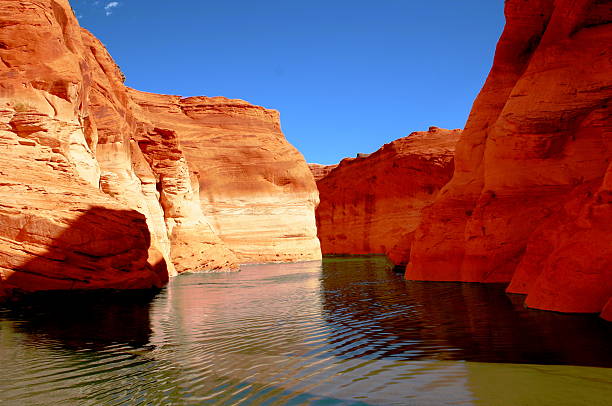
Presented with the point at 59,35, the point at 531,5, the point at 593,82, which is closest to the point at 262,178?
the point at 59,35

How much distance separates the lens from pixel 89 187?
1393cm

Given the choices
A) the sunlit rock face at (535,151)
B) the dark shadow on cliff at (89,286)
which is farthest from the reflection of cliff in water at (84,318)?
the sunlit rock face at (535,151)

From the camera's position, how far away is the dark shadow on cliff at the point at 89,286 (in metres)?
7.98

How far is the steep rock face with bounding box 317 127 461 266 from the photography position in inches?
1845

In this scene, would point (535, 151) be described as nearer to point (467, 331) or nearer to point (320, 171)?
point (467, 331)

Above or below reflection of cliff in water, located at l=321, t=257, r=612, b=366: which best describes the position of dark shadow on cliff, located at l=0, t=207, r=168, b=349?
above

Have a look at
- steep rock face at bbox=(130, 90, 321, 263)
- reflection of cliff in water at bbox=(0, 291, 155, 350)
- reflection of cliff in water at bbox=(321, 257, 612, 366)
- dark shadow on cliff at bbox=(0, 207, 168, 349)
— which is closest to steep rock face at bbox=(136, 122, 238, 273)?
steep rock face at bbox=(130, 90, 321, 263)

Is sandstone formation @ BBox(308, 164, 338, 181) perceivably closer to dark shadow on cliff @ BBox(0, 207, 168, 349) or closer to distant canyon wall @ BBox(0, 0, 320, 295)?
distant canyon wall @ BBox(0, 0, 320, 295)

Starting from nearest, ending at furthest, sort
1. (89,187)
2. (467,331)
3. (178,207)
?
(467,331) → (89,187) → (178,207)

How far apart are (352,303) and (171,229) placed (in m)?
17.8

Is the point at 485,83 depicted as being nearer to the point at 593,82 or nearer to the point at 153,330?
the point at 593,82

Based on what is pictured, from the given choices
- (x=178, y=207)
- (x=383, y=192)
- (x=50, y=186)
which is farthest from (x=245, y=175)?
(x=50, y=186)

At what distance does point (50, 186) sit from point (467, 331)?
35.1ft

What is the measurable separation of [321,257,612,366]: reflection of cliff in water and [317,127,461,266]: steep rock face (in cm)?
3364
